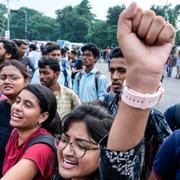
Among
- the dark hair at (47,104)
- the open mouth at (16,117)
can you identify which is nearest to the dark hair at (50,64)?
the dark hair at (47,104)

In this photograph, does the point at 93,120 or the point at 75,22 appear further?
the point at 75,22

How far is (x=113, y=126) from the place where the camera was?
1143mm

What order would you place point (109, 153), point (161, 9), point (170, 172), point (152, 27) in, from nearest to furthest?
point (152, 27) < point (109, 153) < point (170, 172) < point (161, 9)

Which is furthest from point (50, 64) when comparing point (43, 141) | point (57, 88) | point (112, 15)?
point (112, 15)

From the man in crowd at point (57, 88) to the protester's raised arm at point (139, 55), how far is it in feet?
9.26

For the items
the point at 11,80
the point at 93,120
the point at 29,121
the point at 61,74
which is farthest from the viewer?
the point at 61,74

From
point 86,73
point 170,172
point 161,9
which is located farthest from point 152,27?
point 161,9

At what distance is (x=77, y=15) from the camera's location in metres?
68.4

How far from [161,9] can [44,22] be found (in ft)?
133

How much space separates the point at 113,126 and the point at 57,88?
9.79 ft

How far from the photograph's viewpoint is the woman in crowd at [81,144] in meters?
1.63

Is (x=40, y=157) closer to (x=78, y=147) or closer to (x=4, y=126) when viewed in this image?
(x=78, y=147)

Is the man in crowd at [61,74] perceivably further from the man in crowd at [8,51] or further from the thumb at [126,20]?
the thumb at [126,20]

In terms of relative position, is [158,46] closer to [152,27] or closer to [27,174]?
[152,27]
